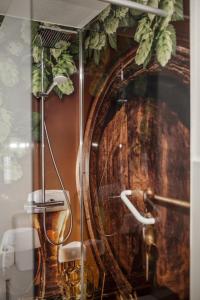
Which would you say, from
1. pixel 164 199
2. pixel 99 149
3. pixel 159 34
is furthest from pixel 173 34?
pixel 164 199

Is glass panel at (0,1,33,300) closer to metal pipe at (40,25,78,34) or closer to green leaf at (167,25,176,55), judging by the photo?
metal pipe at (40,25,78,34)

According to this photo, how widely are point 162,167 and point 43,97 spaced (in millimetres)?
855

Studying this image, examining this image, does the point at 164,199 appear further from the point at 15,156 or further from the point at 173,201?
the point at 15,156

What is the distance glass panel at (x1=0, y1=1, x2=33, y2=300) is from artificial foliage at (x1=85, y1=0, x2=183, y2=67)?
0.46 meters

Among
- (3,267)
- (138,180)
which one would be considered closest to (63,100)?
(138,180)

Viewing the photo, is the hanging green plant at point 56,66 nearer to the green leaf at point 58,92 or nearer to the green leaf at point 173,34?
the green leaf at point 58,92

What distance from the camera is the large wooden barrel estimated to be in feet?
5.75

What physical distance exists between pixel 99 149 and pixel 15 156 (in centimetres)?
54

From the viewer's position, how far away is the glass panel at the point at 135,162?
5.76ft

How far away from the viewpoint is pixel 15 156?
1.85 meters

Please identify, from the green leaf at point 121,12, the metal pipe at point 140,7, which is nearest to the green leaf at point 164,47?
the metal pipe at point 140,7

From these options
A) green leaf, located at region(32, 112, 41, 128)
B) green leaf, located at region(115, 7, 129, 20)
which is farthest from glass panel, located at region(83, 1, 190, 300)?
green leaf, located at region(32, 112, 41, 128)

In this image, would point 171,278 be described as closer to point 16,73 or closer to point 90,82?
point 90,82

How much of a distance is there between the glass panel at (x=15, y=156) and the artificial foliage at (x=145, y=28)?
464 mm
